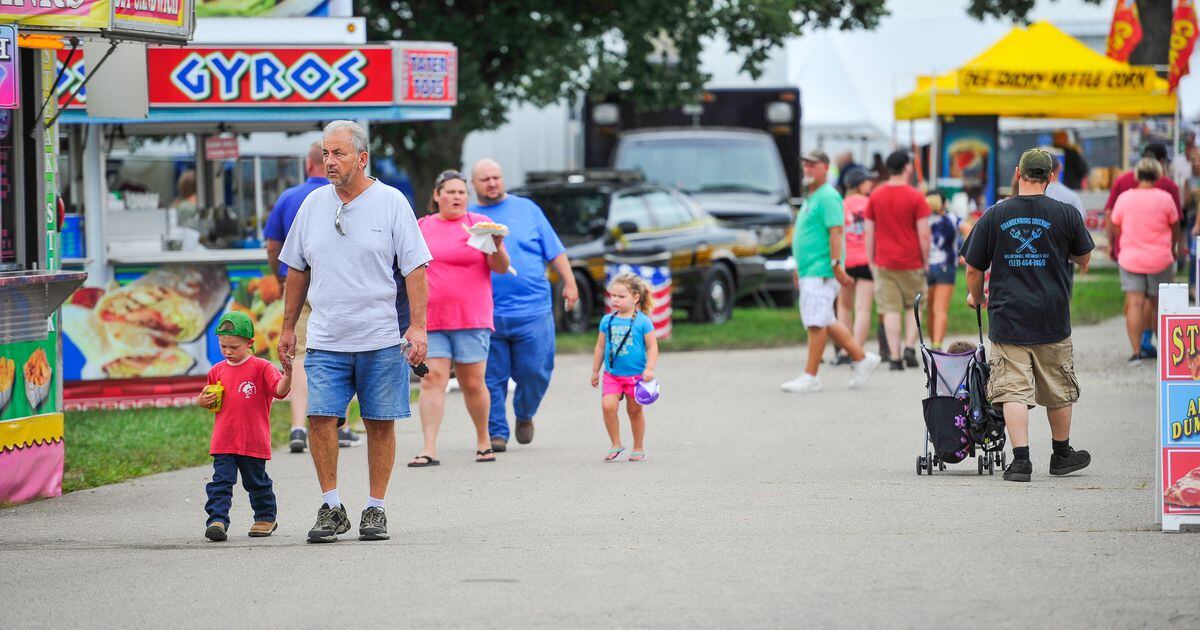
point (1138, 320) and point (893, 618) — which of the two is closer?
point (893, 618)

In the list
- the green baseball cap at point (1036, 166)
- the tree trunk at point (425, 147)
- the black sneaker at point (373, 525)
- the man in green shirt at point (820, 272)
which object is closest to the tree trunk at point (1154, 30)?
the tree trunk at point (425, 147)

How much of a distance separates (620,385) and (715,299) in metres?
9.56

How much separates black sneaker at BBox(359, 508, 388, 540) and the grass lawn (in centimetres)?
951

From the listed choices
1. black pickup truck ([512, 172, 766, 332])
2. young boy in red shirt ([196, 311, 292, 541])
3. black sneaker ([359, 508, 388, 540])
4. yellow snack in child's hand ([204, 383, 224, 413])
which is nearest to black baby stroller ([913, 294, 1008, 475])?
black sneaker ([359, 508, 388, 540])

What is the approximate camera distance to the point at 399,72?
13180 millimetres

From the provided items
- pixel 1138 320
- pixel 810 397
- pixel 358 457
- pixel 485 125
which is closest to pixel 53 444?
pixel 358 457

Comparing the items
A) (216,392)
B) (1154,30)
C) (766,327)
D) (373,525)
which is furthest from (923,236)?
(1154,30)

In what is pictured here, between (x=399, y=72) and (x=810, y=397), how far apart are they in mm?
3940

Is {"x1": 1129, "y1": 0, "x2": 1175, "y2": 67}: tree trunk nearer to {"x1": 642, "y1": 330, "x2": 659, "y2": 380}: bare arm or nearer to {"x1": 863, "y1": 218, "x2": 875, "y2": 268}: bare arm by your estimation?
{"x1": 863, "y1": 218, "x2": 875, "y2": 268}: bare arm

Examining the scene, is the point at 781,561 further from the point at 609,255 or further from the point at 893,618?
the point at 609,255

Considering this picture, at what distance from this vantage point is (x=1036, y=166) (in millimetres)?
8672

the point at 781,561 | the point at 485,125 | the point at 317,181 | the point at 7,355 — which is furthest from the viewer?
the point at 485,125

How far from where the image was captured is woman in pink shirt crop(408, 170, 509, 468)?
10.0 metres

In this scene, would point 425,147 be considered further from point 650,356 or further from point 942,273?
point 650,356
